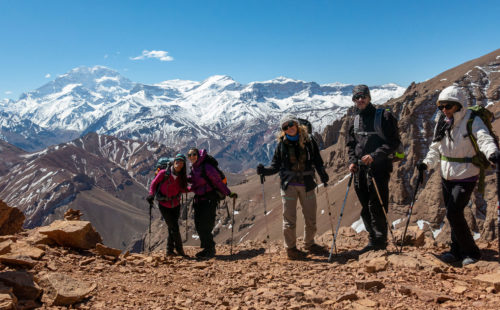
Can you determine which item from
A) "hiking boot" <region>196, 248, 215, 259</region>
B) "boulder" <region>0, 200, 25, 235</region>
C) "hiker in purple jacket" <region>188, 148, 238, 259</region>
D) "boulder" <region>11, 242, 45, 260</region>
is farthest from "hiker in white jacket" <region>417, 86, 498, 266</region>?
"boulder" <region>0, 200, 25, 235</region>

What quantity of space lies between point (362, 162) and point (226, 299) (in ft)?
15.4

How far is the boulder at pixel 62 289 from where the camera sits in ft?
19.9

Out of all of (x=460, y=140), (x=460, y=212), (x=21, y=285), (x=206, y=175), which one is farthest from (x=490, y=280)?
(x=21, y=285)

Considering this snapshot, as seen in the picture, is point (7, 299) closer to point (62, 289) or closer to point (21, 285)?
point (21, 285)

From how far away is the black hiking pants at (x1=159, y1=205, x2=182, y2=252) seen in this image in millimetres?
11766

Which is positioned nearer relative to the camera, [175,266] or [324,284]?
[324,284]

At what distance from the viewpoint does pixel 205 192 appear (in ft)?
37.5

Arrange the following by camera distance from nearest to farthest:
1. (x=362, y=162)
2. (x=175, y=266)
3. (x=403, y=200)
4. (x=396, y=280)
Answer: (x=396, y=280)
(x=362, y=162)
(x=175, y=266)
(x=403, y=200)

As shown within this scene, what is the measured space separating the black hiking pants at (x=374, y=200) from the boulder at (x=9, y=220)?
11.2 metres

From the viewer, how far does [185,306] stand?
6.24 m

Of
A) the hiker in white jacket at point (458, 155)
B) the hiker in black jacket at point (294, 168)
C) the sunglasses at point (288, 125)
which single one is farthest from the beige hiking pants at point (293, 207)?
the hiker in white jacket at point (458, 155)

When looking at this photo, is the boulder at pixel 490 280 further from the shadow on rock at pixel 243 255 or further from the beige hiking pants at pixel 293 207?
the shadow on rock at pixel 243 255

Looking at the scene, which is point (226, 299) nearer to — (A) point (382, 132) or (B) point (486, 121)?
(A) point (382, 132)

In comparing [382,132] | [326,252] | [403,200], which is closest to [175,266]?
[326,252]
